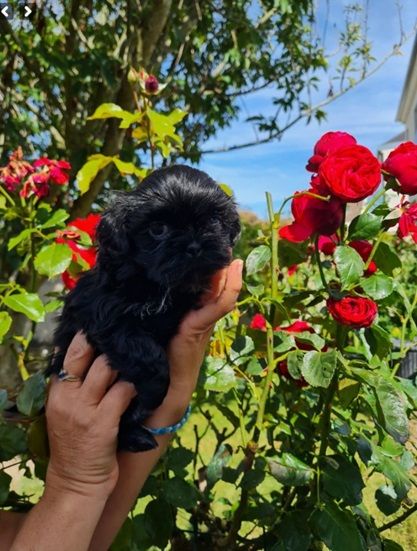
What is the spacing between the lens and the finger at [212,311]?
3.53ft

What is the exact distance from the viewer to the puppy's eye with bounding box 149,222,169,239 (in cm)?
101

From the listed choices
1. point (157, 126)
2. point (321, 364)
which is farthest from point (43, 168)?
point (321, 364)

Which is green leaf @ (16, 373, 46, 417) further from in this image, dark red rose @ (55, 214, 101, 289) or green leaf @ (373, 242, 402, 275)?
green leaf @ (373, 242, 402, 275)

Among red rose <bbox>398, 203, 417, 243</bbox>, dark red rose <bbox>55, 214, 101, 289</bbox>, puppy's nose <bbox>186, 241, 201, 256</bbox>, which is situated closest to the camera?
puppy's nose <bbox>186, 241, 201, 256</bbox>

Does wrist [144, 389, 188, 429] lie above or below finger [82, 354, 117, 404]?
below

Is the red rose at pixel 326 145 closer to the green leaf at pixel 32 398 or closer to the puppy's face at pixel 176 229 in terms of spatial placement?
the puppy's face at pixel 176 229

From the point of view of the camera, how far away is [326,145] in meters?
1.30

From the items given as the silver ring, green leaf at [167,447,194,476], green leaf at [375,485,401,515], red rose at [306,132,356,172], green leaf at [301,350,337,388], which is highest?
red rose at [306,132,356,172]

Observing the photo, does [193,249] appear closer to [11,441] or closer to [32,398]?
[32,398]

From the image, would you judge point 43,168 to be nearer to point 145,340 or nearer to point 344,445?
point 145,340

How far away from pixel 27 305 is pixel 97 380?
0.61m

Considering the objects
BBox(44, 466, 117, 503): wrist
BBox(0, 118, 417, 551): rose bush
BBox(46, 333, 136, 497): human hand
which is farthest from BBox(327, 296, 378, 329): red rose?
BBox(44, 466, 117, 503): wrist

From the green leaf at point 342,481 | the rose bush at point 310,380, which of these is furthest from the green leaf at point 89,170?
the green leaf at point 342,481

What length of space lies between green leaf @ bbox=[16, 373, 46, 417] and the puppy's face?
0.53 m
